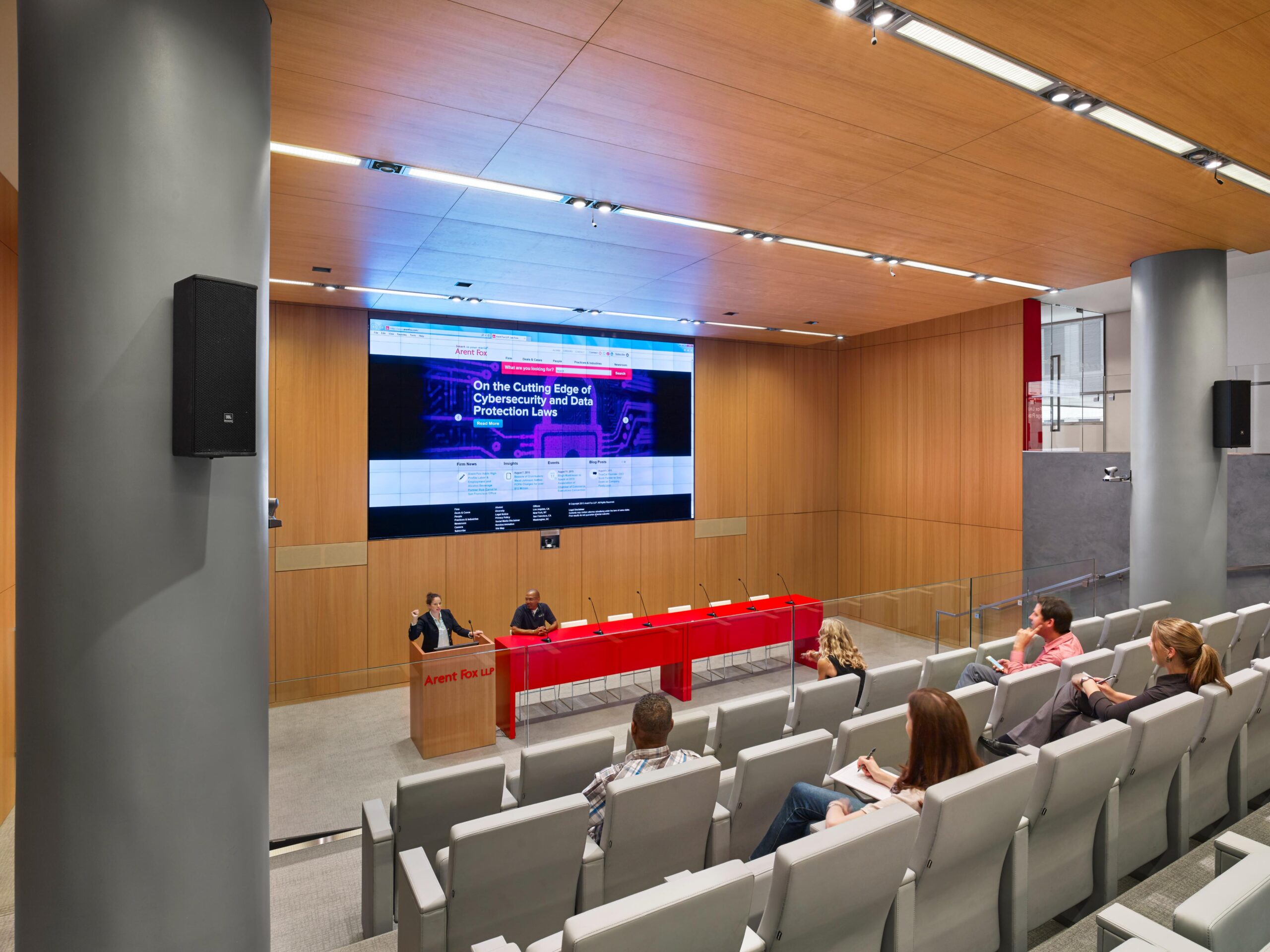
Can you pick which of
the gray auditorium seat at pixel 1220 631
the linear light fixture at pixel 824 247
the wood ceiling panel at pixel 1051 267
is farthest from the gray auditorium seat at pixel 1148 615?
the linear light fixture at pixel 824 247

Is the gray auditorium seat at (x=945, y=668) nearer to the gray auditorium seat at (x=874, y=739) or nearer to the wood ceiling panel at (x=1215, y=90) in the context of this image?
→ the gray auditorium seat at (x=874, y=739)

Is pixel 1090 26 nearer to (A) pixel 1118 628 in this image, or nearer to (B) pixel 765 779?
(B) pixel 765 779

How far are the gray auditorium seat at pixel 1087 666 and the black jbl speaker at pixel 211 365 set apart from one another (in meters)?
4.64

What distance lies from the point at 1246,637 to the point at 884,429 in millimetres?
6148

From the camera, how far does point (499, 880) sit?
257 cm

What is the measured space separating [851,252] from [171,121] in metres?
5.59

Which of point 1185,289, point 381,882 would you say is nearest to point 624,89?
point 381,882

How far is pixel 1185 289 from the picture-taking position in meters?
6.60

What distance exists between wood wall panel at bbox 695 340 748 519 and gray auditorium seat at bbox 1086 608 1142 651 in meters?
5.89

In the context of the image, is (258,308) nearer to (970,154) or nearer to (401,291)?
(970,154)

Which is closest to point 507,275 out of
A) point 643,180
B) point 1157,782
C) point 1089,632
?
point 643,180

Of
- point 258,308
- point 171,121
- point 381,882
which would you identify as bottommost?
point 381,882

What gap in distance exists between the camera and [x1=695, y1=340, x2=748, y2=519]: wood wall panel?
11.1m

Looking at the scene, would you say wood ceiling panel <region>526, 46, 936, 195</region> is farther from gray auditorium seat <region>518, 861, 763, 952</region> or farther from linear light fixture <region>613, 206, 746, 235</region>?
gray auditorium seat <region>518, 861, 763, 952</region>
